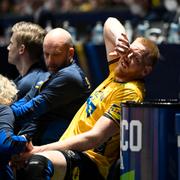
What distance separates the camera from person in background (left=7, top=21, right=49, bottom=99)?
635cm

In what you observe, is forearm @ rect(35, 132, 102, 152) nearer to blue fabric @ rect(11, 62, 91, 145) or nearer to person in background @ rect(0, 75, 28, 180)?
person in background @ rect(0, 75, 28, 180)

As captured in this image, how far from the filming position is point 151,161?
4.76 meters

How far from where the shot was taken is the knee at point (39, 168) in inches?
201

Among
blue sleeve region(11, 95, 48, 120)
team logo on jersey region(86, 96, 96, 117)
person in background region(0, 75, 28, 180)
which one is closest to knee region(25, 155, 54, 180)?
person in background region(0, 75, 28, 180)

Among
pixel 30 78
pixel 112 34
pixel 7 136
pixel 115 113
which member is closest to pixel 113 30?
pixel 112 34

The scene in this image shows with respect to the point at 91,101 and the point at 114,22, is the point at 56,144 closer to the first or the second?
the point at 91,101

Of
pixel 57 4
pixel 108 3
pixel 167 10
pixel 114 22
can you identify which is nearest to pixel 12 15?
pixel 57 4

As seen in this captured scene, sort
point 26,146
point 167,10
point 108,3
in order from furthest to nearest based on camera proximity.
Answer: point 108,3, point 167,10, point 26,146

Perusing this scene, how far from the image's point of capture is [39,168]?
509 centimetres

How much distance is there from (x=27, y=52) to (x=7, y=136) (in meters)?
1.43

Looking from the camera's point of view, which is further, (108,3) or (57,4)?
(57,4)

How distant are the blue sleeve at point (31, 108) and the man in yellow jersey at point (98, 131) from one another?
288mm

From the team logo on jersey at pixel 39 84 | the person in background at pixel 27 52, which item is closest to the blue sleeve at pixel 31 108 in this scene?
the team logo on jersey at pixel 39 84

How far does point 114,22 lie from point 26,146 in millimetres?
1223
